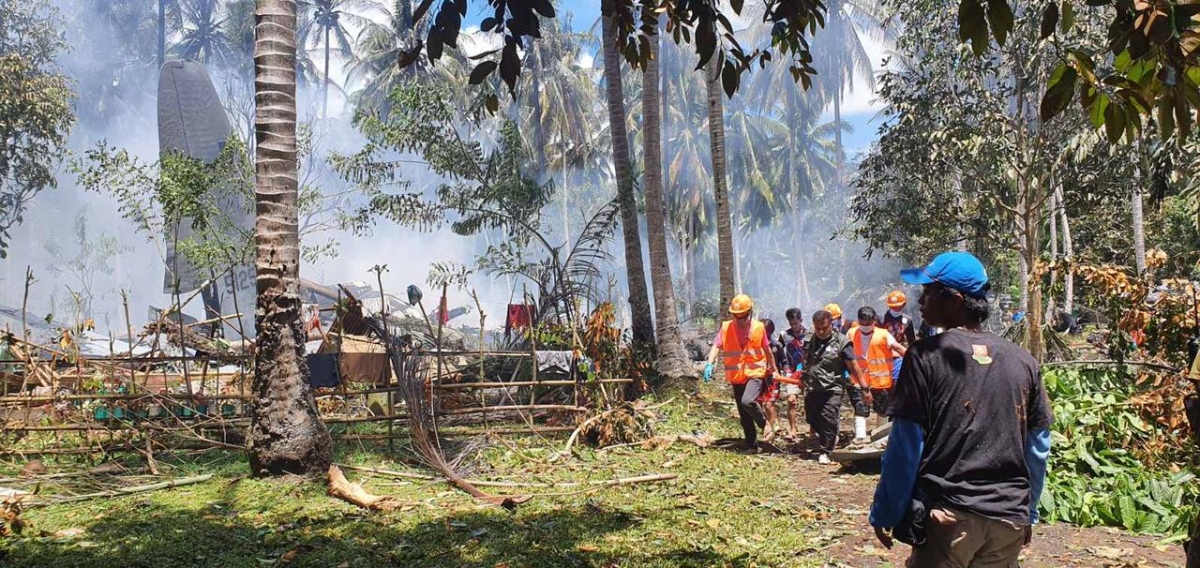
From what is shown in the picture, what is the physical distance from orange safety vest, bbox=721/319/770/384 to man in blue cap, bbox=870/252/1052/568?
20.2 feet

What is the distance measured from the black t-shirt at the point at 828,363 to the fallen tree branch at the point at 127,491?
5645mm

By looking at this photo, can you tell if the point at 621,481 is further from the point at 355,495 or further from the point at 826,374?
the point at 826,374

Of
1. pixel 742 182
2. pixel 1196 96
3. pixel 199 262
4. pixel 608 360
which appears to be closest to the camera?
pixel 1196 96

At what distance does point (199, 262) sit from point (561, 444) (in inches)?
498

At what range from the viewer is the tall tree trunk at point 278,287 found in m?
7.53

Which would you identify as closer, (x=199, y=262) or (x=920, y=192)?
(x=920, y=192)

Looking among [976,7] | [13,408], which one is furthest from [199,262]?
[976,7]

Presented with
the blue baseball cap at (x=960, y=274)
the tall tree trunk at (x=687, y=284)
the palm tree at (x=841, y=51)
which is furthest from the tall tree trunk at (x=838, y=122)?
the blue baseball cap at (x=960, y=274)

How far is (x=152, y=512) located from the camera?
661 centimetres

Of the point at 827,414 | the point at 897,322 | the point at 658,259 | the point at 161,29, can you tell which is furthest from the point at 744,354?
the point at 161,29

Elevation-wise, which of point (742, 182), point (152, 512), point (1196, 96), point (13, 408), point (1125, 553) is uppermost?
point (742, 182)

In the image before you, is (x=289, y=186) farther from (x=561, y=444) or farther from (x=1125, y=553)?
(x=1125, y=553)

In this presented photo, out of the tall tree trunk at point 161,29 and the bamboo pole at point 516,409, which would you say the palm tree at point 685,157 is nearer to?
the tall tree trunk at point 161,29

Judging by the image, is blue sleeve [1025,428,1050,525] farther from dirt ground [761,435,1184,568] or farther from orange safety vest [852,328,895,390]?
orange safety vest [852,328,895,390]
